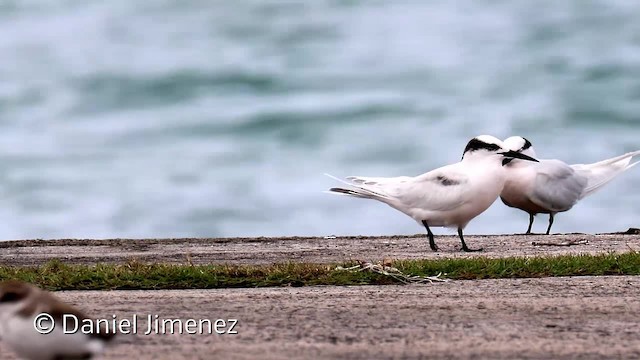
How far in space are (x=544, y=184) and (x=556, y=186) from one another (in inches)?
13.5

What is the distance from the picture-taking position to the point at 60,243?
1411 cm

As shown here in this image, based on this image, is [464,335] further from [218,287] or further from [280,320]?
[218,287]

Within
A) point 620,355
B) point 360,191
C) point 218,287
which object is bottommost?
point 620,355

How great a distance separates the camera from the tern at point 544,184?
52.4 ft

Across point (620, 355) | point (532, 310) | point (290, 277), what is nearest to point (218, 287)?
point (290, 277)

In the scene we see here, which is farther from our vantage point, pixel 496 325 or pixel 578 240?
pixel 578 240

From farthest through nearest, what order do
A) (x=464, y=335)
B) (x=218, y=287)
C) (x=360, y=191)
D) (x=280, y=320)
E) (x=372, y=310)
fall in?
(x=360, y=191) → (x=218, y=287) → (x=372, y=310) → (x=280, y=320) → (x=464, y=335)

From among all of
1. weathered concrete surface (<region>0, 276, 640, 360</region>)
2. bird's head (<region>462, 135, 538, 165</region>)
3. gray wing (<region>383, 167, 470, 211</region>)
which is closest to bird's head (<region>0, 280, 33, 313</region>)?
weathered concrete surface (<region>0, 276, 640, 360</region>)

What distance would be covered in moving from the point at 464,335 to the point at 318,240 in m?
7.79

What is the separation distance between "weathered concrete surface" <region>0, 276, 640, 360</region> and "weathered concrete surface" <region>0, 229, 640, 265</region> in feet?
9.23

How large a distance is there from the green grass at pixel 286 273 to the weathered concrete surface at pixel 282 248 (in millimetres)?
1463

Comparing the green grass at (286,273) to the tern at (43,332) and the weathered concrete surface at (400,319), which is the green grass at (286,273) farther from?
the tern at (43,332)

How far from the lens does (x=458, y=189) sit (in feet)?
38.9

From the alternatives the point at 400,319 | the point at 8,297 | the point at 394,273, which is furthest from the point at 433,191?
the point at 8,297
